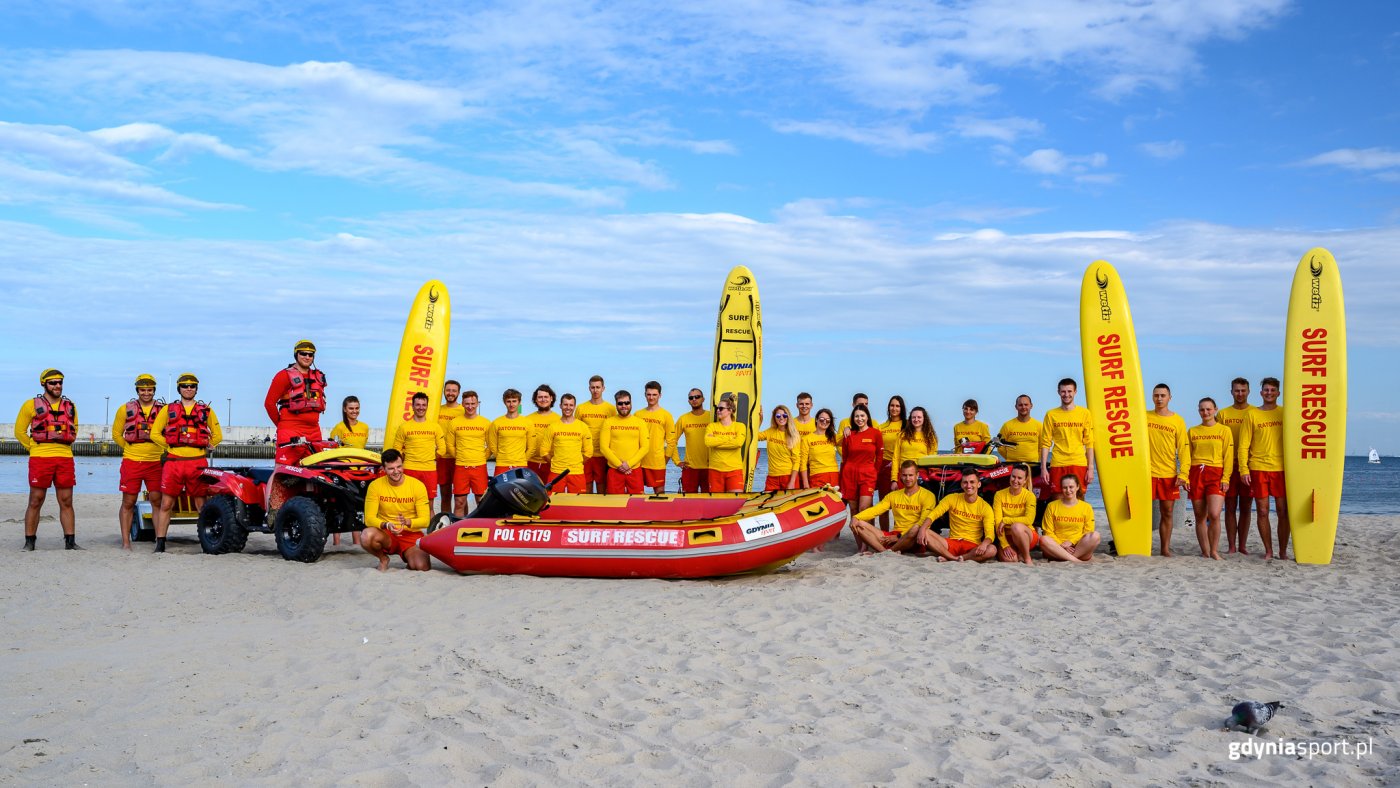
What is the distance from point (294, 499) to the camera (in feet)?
28.5

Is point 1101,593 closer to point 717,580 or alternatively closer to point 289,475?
point 717,580

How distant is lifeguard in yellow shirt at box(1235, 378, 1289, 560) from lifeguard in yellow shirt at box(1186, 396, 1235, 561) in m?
0.12

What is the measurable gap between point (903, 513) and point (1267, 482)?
3.14 m

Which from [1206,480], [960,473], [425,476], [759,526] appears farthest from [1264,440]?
[425,476]

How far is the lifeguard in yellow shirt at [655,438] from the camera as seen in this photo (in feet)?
33.5

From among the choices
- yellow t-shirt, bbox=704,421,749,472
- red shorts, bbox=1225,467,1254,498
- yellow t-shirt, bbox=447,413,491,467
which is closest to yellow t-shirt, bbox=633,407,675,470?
yellow t-shirt, bbox=704,421,749,472

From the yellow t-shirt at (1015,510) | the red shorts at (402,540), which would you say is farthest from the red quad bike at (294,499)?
the yellow t-shirt at (1015,510)

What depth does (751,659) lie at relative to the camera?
5.28 meters

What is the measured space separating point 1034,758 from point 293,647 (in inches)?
143

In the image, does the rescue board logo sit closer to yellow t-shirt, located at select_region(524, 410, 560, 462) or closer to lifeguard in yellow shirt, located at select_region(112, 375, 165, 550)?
yellow t-shirt, located at select_region(524, 410, 560, 462)

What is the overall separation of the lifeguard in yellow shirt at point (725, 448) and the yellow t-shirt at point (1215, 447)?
A: 3907mm

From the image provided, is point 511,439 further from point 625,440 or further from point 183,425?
point 183,425

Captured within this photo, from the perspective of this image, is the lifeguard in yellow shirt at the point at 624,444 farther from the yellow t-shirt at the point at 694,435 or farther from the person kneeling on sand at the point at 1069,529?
the person kneeling on sand at the point at 1069,529

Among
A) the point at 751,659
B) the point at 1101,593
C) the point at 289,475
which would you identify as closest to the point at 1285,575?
the point at 1101,593
